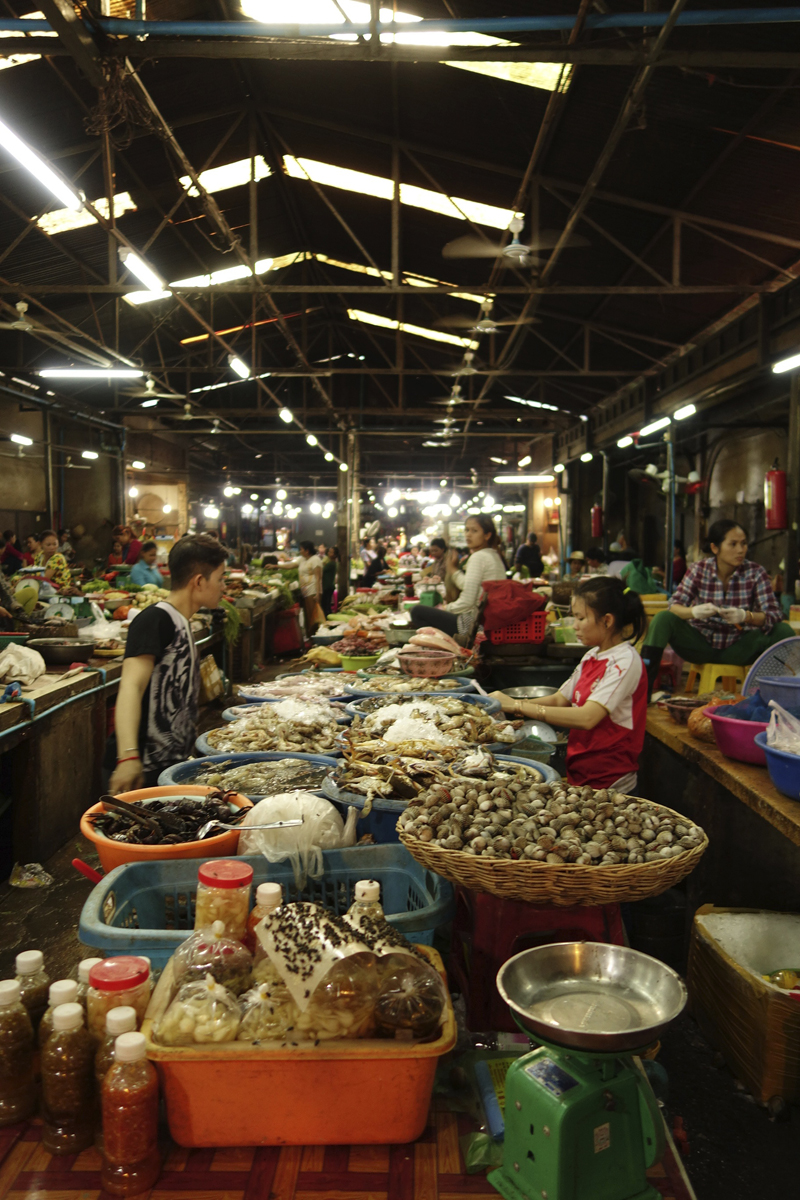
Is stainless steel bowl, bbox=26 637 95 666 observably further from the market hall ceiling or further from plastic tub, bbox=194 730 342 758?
the market hall ceiling

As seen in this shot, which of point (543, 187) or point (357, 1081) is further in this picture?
point (543, 187)

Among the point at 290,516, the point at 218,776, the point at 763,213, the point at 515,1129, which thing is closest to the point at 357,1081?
the point at 515,1129

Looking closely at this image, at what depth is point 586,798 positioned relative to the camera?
7.12 ft

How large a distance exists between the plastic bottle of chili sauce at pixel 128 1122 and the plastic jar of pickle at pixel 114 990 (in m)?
0.10

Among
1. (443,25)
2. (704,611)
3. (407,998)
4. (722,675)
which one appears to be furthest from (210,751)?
(443,25)

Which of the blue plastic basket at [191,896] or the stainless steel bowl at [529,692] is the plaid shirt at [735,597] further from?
the blue plastic basket at [191,896]

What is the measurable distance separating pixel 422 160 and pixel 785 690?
797 cm

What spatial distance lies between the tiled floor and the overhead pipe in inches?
221

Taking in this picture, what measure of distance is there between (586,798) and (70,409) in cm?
1838

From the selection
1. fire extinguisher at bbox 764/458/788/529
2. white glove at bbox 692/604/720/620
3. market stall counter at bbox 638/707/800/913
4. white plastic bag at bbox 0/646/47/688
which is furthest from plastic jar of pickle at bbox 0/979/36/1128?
fire extinguisher at bbox 764/458/788/529

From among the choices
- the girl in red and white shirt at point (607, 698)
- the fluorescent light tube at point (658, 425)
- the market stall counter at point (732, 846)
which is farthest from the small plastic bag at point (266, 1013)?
the fluorescent light tube at point (658, 425)

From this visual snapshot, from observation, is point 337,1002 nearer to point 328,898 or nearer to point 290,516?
point 328,898

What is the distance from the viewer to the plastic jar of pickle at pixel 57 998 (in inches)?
60.4

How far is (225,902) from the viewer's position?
5.70ft
